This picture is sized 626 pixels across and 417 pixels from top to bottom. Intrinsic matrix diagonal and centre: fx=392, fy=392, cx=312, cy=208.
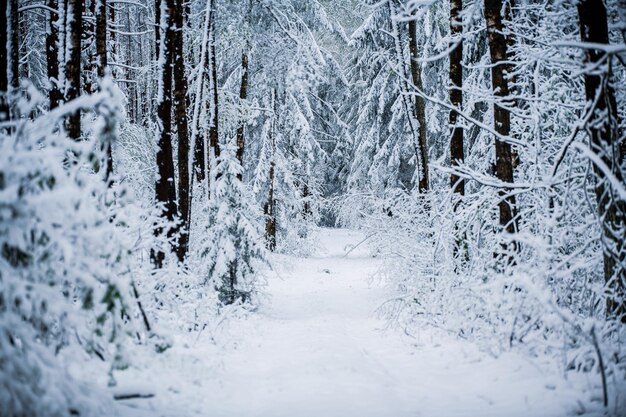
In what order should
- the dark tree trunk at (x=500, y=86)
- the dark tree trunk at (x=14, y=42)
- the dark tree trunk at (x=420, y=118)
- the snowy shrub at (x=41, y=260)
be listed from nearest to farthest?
the snowy shrub at (x=41, y=260)
the dark tree trunk at (x=500, y=86)
the dark tree trunk at (x=14, y=42)
the dark tree trunk at (x=420, y=118)

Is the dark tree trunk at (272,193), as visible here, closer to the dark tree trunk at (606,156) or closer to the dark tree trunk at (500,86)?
the dark tree trunk at (500,86)

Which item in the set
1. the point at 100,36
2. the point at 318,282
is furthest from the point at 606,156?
the point at 318,282

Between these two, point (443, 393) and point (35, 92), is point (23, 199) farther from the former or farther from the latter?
point (443, 393)

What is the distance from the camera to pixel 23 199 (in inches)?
112

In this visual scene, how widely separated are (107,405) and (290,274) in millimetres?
12853

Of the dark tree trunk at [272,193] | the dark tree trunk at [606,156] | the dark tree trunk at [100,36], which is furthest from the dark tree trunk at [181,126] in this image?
the dark tree trunk at [272,193]

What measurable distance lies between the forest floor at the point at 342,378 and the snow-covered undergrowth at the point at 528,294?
253mm

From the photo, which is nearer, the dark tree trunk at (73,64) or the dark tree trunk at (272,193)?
the dark tree trunk at (73,64)

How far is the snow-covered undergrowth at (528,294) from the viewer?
4312 mm

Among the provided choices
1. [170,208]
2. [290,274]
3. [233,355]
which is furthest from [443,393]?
[290,274]

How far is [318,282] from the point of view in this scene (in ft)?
48.2

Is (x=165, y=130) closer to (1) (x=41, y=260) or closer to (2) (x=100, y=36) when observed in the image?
(2) (x=100, y=36)

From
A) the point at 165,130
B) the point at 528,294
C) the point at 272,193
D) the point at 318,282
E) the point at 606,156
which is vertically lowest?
the point at 318,282

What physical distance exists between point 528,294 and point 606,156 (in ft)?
6.55
